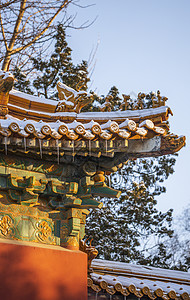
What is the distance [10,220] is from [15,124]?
3.70 feet

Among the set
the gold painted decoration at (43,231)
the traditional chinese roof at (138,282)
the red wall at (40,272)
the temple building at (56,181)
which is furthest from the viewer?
the traditional chinese roof at (138,282)

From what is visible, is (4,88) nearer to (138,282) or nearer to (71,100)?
Result: (71,100)

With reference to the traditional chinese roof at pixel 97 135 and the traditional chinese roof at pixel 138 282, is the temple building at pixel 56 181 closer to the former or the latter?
the traditional chinese roof at pixel 97 135

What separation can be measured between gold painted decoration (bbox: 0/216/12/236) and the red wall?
130 millimetres

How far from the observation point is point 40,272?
16.8ft

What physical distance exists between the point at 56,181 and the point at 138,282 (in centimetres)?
229

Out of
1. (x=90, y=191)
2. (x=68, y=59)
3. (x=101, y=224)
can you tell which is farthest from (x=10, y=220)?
(x=68, y=59)

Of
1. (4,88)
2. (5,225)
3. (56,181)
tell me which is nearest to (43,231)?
(5,225)

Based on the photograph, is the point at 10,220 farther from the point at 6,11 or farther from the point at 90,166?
the point at 6,11

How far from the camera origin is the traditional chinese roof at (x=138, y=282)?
20.6 feet

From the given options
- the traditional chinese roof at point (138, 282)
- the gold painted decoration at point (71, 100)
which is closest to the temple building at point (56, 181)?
the traditional chinese roof at point (138, 282)

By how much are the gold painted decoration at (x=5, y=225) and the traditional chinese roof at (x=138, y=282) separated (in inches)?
61.9

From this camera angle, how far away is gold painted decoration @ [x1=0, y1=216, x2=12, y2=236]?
5145 mm

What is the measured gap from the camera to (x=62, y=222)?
5.57m
